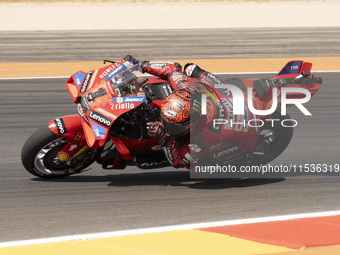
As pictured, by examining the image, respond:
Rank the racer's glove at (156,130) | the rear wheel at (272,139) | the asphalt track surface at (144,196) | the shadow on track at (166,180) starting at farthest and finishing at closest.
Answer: the rear wheel at (272,139), the shadow on track at (166,180), the racer's glove at (156,130), the asphalt track surface at (144,196)

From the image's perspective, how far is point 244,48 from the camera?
706 inches

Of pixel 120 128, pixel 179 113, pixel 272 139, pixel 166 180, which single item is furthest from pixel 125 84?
pixel 272 139

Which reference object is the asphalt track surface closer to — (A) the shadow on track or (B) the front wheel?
(A) the shadow on track

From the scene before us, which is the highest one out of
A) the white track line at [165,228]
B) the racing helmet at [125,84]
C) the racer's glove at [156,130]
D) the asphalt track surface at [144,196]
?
the racing helmet at [125,84]

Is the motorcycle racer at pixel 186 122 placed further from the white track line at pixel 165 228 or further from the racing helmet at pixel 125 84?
the white track line at pixel 165 228

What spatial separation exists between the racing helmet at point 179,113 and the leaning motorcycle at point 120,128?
311mm

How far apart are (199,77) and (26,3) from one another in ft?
76.5

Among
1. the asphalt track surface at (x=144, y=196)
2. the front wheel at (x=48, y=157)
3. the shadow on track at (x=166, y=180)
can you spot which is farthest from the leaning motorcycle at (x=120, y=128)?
the asphalt track surface at (x=144, y=196)

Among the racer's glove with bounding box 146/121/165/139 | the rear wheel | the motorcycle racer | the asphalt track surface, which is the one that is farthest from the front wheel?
the rear wheel

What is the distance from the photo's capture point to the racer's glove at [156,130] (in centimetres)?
652

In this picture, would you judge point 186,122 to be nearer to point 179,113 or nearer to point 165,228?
point 179,113

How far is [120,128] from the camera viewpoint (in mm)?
6711

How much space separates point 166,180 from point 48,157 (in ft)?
4.51

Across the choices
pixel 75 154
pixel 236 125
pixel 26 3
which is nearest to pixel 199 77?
pixel 236 125
